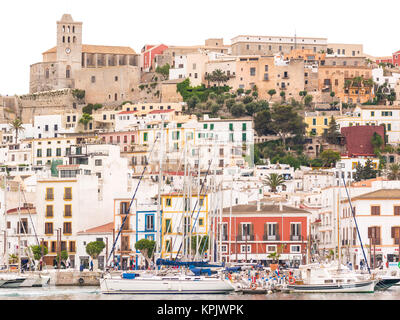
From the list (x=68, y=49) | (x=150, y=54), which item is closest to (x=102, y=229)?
(x=68, y=49)

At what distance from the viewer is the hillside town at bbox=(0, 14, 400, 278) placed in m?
65.3

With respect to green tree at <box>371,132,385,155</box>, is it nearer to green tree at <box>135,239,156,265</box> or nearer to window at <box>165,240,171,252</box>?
window at <box>165,240,171,252</box>

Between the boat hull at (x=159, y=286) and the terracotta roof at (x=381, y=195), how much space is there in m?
18.1

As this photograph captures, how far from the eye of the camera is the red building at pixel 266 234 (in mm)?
66688

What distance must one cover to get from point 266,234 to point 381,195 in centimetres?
746

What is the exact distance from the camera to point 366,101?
134375 mm

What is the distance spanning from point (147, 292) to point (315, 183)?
53.1 meters

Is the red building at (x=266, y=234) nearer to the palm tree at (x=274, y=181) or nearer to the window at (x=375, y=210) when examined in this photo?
the window at (x=375, y=210)

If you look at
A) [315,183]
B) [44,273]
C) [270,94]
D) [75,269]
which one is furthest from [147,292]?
[270,94]

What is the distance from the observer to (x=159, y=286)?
48531mm

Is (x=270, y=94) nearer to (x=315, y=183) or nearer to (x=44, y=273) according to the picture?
(x=315, y=183)

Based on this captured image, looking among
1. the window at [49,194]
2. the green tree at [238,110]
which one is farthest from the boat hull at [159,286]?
the green tree at [238,110]

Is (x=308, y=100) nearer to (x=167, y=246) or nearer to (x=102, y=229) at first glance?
(x=102, y=229)

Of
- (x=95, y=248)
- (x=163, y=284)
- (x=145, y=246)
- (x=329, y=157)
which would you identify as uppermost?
(x=329, y=157)
